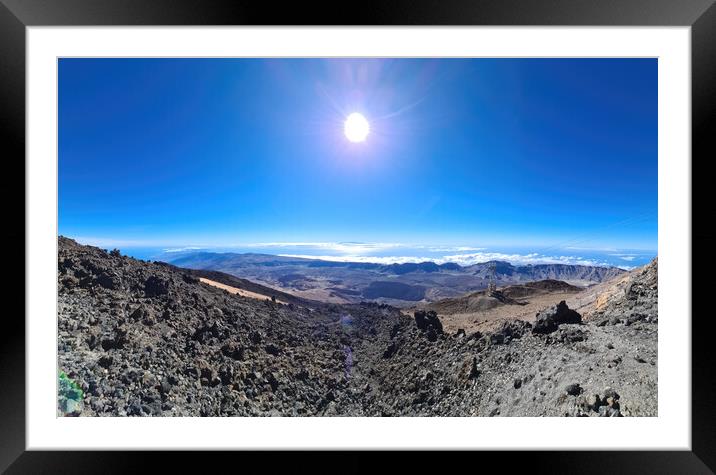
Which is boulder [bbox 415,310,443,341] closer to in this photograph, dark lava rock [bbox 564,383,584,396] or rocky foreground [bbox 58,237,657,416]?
rocky foreground [bbox 58,237,657,416]

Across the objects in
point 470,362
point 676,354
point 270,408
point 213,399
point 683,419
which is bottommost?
point 270,408

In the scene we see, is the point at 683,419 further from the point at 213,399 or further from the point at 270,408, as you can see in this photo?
the point at 213,399

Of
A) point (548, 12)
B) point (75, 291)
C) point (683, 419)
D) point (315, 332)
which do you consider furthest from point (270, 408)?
point (548, 12)

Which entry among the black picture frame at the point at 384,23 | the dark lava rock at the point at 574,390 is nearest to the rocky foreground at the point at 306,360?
the dark lava rock at the point at 574,390

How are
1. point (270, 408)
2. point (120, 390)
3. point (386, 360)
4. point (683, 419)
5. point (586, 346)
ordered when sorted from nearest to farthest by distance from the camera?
1. point (683, 419)
2. point (120, 390)
3. point (586, 346)
4. point (270, 408)
5. point (386, 360)

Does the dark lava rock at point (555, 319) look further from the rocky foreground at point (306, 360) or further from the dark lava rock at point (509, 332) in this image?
the dark lava rock at point (509, 332)

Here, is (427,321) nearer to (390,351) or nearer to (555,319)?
(390,351)
